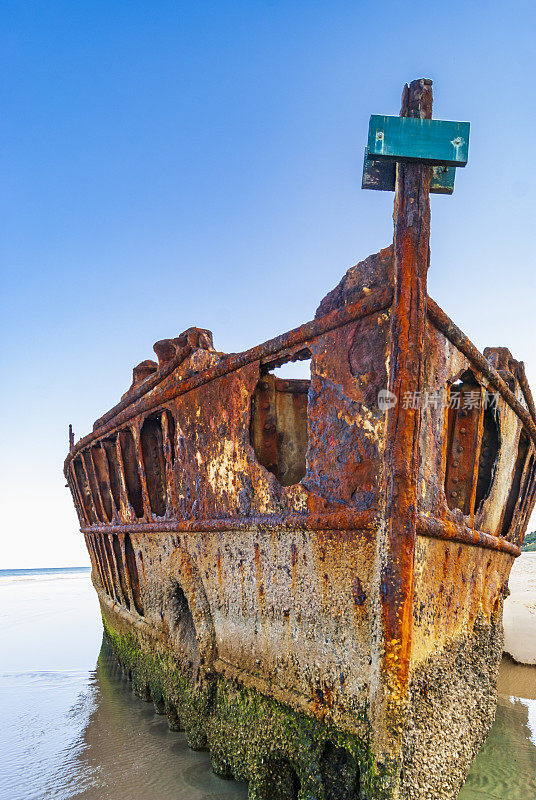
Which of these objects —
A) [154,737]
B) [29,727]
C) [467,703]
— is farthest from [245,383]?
[29,727]

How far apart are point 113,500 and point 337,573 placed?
4168 mm

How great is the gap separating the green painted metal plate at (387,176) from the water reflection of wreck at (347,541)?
3.8 inches

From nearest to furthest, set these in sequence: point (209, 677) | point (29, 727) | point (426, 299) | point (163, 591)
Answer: point (426, 299) < point (209, 677) < point (163, 591) < point (29, 727)

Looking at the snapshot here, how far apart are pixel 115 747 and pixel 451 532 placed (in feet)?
11.8

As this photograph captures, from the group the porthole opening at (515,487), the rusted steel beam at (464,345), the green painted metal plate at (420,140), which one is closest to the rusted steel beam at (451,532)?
the rusted steel beam at (464,345)

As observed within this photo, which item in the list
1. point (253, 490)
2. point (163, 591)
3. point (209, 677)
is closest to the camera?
point (253, 490)

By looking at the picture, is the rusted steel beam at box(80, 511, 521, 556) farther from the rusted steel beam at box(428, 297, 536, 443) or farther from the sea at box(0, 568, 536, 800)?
the sea at box(0, 568, 536, 800)

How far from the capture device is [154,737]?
4.37 m

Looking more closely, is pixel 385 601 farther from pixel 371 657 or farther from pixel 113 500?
pixel 113 500

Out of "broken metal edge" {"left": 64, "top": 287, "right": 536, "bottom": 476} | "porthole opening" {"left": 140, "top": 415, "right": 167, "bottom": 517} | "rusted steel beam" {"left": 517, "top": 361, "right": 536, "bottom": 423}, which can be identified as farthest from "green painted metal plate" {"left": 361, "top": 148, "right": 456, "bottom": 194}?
"porthole opening" {"left": 140, "top": 415, "right": 167, "bottom": 517}

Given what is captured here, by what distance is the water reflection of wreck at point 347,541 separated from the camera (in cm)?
226

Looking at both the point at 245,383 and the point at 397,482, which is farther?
the point at 245,383

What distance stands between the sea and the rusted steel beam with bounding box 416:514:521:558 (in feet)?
4.98

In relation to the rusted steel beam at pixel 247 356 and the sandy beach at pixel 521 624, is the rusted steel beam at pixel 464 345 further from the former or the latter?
the sandy beach at pixel 521 624
